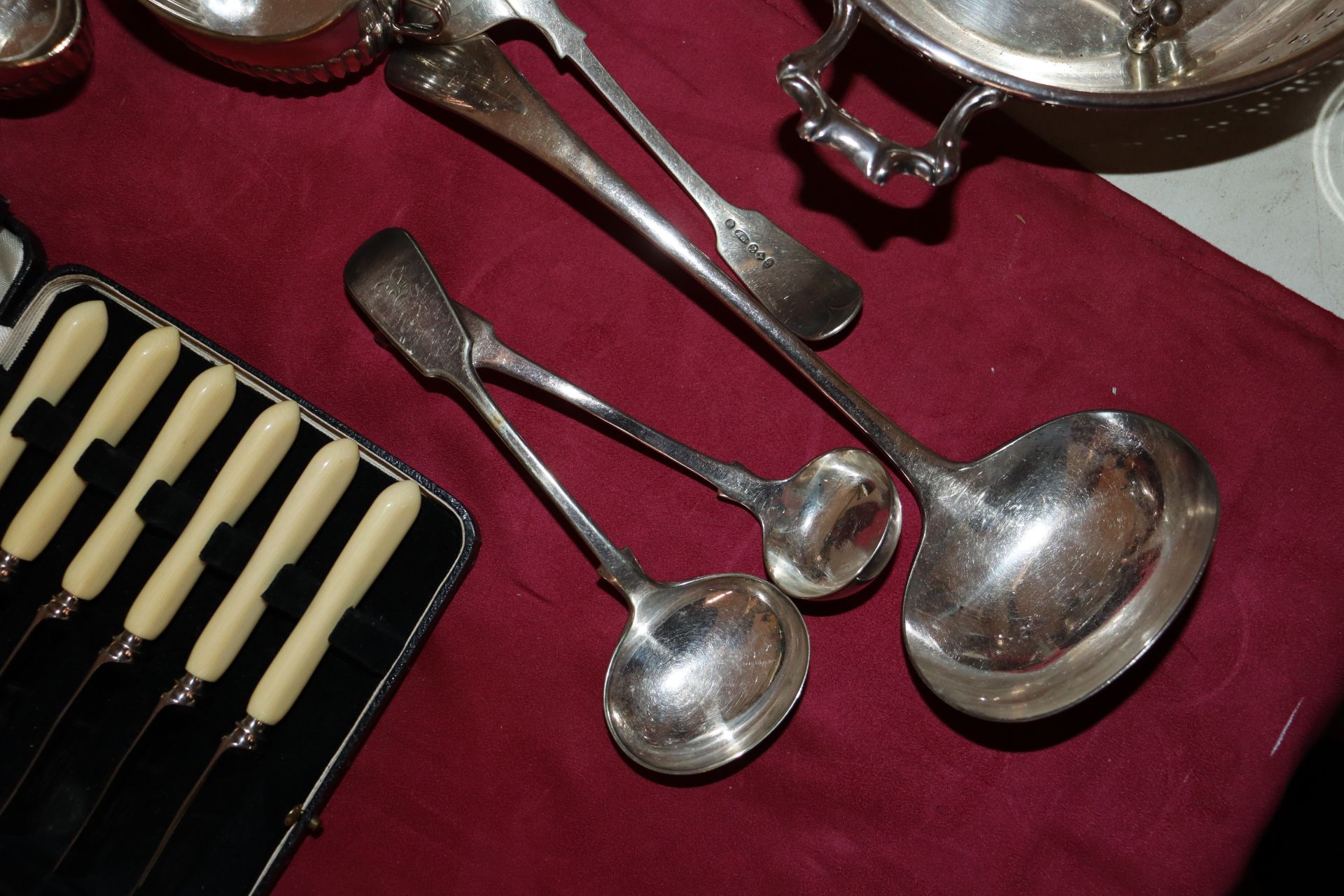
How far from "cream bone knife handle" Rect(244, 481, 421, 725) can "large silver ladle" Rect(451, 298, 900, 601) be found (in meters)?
0.10

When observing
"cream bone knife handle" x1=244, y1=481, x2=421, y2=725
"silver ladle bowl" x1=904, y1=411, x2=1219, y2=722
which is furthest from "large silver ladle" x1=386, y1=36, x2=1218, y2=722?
"cream bone knife handle" x1=244, y1=481, x2=421, y2=725

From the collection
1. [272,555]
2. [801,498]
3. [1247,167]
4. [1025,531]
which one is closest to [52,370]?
[272,555]

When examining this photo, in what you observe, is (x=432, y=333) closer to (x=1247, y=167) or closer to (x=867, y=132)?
(x=867, y=132)

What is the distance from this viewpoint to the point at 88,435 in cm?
55

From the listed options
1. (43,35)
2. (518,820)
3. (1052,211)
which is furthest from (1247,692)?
(43,35)

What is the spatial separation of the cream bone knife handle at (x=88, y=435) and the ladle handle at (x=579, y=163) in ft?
0.73

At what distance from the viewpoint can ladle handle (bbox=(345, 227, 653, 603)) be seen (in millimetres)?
561

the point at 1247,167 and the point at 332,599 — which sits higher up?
the point at 1247,167

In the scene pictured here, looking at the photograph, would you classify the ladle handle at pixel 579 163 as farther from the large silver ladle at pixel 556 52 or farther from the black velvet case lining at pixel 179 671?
the black velvet case lining at pixel 179 671

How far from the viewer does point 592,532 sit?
1.83ft

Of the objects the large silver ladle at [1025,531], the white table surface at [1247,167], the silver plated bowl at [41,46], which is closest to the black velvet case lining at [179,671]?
the silver plated bowl at [41,46]

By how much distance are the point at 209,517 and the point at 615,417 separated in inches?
9.3

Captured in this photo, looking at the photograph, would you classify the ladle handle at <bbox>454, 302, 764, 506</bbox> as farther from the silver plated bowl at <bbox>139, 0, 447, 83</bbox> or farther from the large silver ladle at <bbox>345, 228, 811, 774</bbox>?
the silver plated bowl at <bbox>139, 0, 447, 83</bbox>

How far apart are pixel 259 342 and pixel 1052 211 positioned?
0.51m
